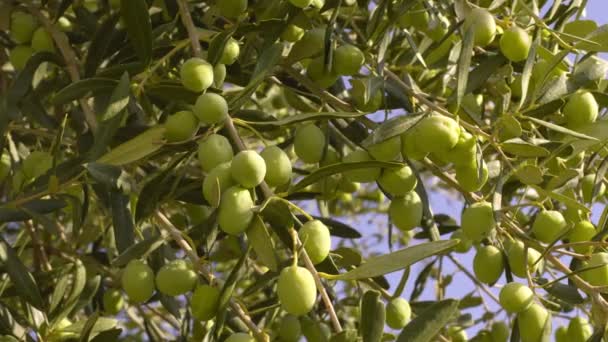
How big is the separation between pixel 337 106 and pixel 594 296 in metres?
0.45

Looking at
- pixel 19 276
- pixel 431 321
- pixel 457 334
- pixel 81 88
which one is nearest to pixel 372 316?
pixel 431 321

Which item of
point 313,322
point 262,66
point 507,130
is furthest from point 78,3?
point 507,130

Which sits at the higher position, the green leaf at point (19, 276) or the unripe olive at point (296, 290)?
the unripe olive at point (296, 290)

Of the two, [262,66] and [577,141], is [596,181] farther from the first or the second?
[262,66]

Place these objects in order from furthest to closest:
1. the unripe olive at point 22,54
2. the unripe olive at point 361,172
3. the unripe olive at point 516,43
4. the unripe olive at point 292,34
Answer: the unripe olive at point 22,54 → the unripe olive at point 292,34 → the unripe olive at point 516,43 → the unripe olive at point 361,172

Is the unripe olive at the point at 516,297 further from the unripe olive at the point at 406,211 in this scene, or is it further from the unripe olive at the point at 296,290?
the unripe olive at the point at 296,290

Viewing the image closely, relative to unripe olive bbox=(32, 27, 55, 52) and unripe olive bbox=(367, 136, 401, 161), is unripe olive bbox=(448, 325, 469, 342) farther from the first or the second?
unripe olive bbox=(32, 27, 55, 52)

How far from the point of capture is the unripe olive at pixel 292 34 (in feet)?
4.67

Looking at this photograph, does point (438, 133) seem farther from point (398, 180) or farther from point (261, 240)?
point (261, 240)

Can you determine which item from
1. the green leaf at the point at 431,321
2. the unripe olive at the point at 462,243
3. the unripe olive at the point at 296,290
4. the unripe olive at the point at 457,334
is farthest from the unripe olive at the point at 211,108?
the unripe olive at the point at 457,334

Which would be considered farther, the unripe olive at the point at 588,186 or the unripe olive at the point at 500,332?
the unripe olive at the point at 500,332

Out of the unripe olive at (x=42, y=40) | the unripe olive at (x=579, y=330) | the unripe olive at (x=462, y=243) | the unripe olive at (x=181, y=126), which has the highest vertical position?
the unripe olive at (x=181, y=126)

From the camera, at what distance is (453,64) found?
1535 mm

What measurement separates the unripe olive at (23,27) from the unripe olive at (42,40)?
31mm
